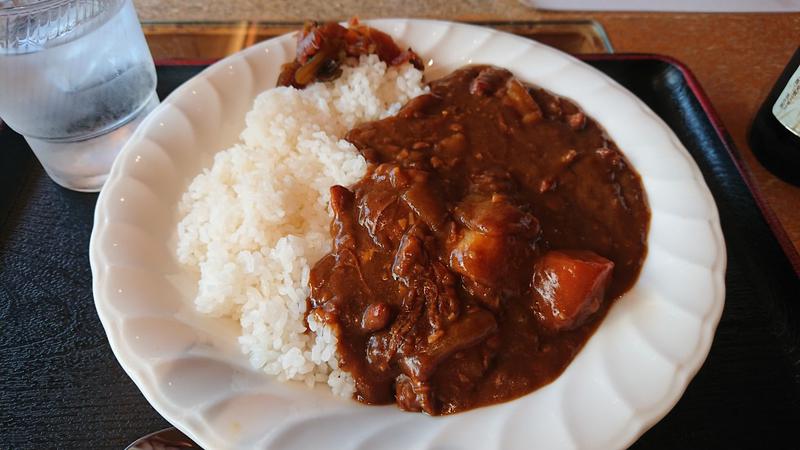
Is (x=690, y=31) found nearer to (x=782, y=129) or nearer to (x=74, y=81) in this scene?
(x=782, y=129)

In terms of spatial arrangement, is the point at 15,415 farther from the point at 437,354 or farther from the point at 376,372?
Answer: the point at 437,354

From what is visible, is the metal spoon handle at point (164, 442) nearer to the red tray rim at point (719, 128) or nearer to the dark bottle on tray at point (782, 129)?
the red tray rim at point (719, 128)

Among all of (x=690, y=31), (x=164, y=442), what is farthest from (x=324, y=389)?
(x=690, y=31)

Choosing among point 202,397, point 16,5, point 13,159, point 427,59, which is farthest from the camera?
point 427,59

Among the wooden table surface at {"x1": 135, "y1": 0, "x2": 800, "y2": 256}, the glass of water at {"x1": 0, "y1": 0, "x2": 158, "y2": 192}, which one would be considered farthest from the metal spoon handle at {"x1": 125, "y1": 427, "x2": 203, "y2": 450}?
the wooden table surface at {"x1": 135, "y1": 0, "x2": 800, "y2": 256}

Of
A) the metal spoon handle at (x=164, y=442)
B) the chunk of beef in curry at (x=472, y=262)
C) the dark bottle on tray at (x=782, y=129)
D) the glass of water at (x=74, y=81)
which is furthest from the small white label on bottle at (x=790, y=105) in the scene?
the glass of water at (x=74, y=81)

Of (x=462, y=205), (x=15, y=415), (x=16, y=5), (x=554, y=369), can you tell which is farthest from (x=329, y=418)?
(x=16, y=5)
